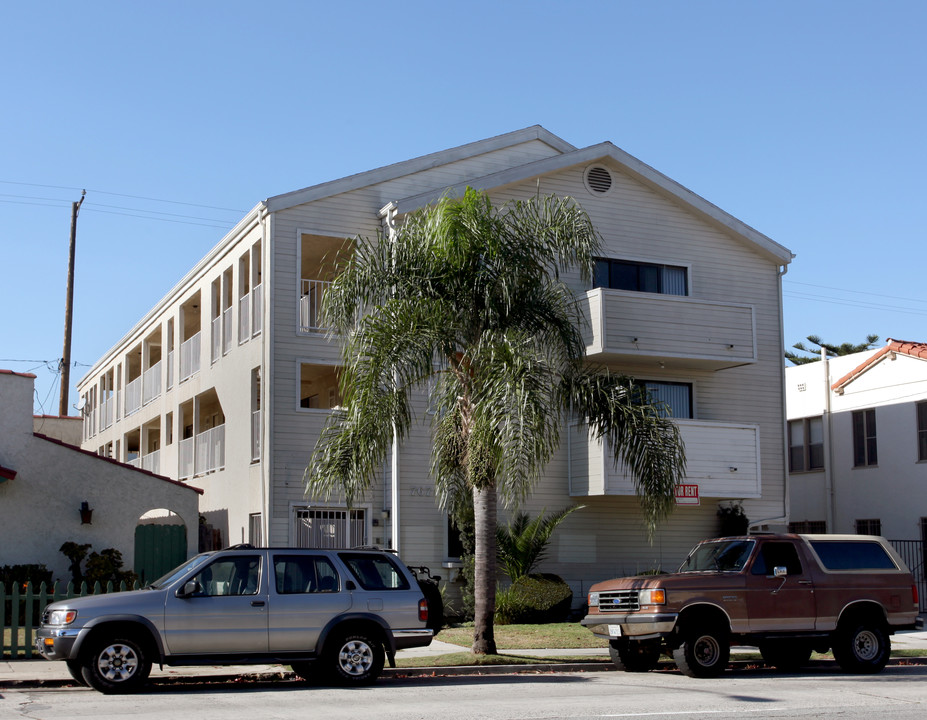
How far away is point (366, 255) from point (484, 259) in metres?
1.75

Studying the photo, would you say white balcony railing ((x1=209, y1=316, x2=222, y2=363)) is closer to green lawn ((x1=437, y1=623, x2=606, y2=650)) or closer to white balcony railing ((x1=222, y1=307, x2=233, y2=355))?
white balcony railing ((x1=222, y1=307, x2=233, y2=355))

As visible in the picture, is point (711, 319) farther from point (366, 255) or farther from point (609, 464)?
point (366, 255)

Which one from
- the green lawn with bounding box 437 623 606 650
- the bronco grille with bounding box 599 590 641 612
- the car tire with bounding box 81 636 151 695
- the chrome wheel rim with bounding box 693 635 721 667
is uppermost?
the bronco grille with bounding box 599 590 641 612

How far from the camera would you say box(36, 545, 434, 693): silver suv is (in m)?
12.6

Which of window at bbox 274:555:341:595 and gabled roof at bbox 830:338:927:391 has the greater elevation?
gabled roof at bbox 830:338:927:391

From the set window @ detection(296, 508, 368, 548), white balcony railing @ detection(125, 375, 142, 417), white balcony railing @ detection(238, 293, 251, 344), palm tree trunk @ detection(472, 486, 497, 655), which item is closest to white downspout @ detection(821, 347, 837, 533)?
window @ detection(296, 508, 368, 548)

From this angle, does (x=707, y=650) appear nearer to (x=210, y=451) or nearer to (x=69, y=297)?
(x=210, y=451)

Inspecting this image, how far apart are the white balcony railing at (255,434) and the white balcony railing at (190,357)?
553cm

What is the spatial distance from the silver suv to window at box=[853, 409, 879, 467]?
782 inches

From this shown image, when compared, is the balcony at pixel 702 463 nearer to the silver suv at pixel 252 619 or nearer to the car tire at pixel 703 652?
the car tire at pixel 703 652

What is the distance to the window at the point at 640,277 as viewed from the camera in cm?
2521

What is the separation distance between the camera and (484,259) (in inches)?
644

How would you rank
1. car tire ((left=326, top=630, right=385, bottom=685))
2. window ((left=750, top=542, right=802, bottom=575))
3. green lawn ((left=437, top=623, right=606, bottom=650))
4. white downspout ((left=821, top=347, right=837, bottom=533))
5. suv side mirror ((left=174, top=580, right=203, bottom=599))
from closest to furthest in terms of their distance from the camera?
suv side mirror ((left=174, top=580, right=203, bottom=599)), car tire ((left=326, top=630, right=385, bottom=685)), window ((left=750, top=542, right=802, bottom=575)), green lawn ((left=437, top=623, right=606, bottom=650)), white downspout ((left=821, top=347, right=837, bottom=533))

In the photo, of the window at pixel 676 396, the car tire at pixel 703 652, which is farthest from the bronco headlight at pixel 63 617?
the window at pixel 676 396
